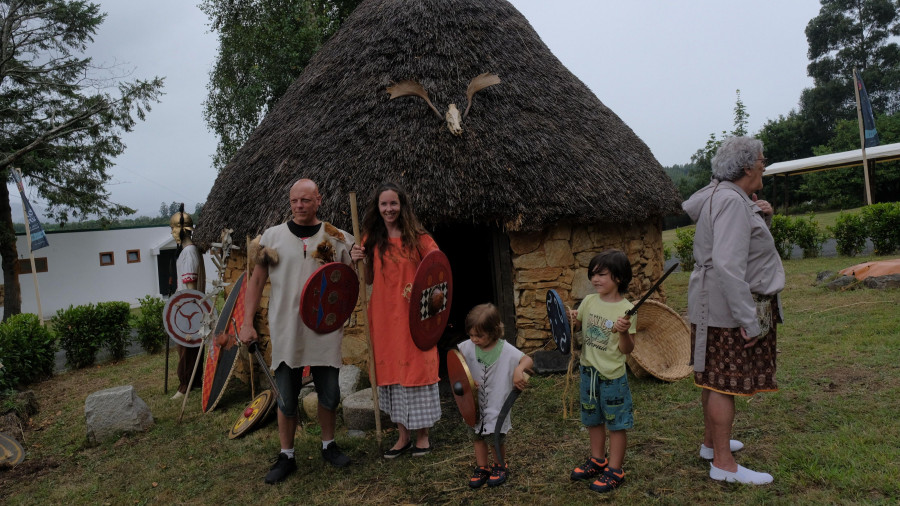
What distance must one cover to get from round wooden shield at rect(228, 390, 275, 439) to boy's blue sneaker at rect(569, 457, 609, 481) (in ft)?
8.09

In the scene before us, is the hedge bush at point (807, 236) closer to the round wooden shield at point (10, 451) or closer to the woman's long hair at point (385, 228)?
the woman's long hair at point (385, 228)

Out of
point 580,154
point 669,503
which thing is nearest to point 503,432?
point 669,503

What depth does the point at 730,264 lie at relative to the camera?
2.62 meters

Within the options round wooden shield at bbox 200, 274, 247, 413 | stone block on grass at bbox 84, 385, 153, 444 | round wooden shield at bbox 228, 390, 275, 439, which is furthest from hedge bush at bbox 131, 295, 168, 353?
round wooden shield at bbox 228, 390, 275, 439

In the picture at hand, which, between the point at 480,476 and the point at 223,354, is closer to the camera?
the point at 480,476

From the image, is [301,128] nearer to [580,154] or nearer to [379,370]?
[580,154]

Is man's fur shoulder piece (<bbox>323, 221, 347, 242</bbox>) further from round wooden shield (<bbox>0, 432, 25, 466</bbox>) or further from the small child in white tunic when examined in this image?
round wooden shield (<bbox>0, 432, 25, 466</bbox>)

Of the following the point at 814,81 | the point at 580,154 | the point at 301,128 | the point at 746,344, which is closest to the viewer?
the point at 746,344

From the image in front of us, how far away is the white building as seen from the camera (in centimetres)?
1711

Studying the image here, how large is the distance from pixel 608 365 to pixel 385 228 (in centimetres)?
153

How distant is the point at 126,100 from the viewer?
1544cm

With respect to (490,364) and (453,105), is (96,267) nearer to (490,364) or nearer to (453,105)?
(453,105)

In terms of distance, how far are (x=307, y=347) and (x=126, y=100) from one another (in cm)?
1526

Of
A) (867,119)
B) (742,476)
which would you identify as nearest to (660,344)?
(742,476)
